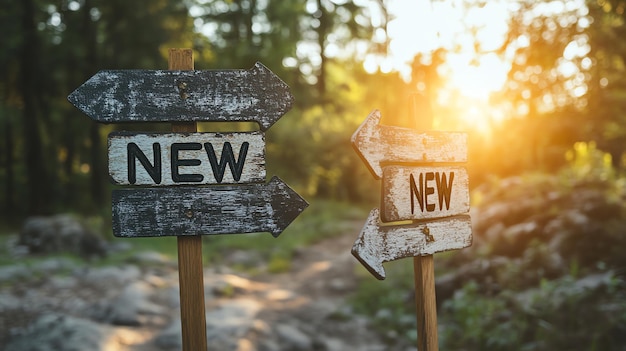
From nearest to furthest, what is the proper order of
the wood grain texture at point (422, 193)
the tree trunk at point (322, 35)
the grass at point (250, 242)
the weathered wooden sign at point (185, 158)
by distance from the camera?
the weathered wooden sign at point (185, 158)
the wood grain texture at point (422, 193)
the grass at point (250, 242)
the tree trunk at point (322, 35)

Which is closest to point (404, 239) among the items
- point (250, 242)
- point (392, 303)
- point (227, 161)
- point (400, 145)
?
point (400, 145)

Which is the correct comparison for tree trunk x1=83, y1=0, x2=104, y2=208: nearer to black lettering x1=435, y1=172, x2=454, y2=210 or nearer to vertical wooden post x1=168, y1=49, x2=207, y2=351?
vertical wooden post x1=168, y1=49, x2=207, y2=351

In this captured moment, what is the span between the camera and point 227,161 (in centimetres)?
306

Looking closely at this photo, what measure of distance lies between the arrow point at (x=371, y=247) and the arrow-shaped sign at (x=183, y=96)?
873 millimetres

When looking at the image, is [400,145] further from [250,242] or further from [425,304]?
[250,242]

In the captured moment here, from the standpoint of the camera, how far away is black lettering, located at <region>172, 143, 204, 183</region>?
9.85 ft

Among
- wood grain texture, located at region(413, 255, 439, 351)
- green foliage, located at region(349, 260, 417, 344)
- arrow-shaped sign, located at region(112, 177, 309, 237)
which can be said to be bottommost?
green foliage, located at region(349, 260, 417, 344)

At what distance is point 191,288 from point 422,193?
1.62 metres

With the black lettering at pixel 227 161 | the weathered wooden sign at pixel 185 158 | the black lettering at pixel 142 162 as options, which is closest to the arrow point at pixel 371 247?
the weathered wooden sign at pixel 185 158

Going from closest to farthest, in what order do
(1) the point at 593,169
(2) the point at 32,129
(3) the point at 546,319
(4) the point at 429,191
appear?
(4) the point at 429,191, (3) the point at 546,319, (1) the point at 593,169, (2) the point at 32,129

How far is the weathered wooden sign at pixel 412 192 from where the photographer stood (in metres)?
3.24

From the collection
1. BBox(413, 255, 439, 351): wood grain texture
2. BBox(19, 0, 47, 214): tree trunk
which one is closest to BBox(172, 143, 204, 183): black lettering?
BBox(413, 255, 439, 351): wood grain texture

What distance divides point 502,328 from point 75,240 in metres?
9.94

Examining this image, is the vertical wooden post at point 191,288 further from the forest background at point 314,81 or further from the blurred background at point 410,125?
the forest background at point 314,81
